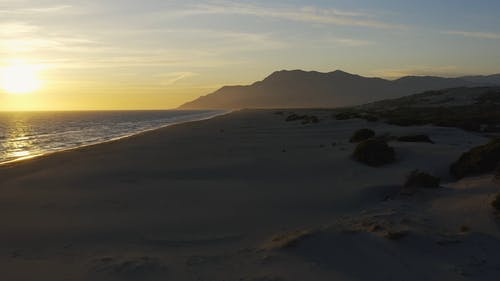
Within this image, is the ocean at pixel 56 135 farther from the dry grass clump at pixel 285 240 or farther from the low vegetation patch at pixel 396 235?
the low vegetation patch at pixel 396 235

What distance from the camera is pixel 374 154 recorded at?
16000 millimetres

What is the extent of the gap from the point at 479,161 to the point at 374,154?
3786mm

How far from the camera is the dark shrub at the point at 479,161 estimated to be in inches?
496

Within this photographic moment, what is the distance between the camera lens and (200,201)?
12.1 meters

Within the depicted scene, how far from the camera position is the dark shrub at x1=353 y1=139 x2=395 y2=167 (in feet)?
51.3

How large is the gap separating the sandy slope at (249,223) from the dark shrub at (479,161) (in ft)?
1.70

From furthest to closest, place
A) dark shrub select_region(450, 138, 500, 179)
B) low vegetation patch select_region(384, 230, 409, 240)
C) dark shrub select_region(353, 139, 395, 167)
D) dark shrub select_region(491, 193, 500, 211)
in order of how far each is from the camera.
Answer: dark shrub select_region(353, 139, 395, 167) < dark shrub select_region(450, 138, 500, 179) < dark shrub select_region(491, 193, 500, 211) < low vegetation patch select_region(384, 230, 409, 240)

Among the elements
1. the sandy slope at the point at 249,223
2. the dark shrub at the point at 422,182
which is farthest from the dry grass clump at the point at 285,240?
the dark shrub at the point at 422,182

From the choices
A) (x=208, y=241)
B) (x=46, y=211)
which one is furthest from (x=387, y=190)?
(x=46, y=211)

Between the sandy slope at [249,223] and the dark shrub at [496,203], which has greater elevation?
the dark shrub at [496,203]

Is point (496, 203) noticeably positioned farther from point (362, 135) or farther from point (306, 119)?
point (306, 119)

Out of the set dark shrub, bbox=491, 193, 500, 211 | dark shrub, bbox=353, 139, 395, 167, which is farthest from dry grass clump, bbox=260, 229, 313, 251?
dark shrub, bbox=353, 139, 395, 167

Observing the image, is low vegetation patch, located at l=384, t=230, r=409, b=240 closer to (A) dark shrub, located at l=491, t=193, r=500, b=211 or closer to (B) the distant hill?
(A) dark shrub, located at l=491, t=193, r=500, b=211

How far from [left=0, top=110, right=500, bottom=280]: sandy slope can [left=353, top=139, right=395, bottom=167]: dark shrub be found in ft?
1.28
